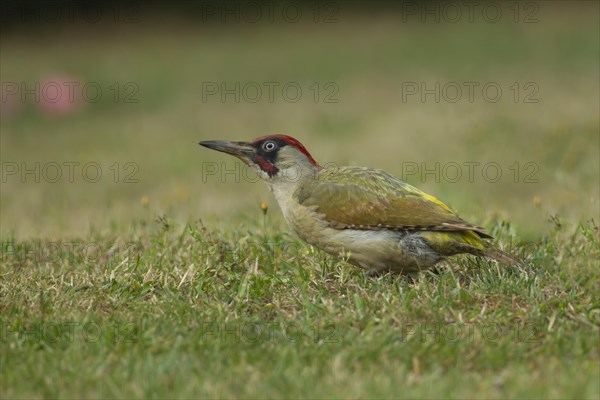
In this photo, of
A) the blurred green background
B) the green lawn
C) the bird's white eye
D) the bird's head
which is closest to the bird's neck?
the bird's head

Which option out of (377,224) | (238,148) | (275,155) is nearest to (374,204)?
(377,224)

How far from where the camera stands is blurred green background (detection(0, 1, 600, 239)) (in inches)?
340

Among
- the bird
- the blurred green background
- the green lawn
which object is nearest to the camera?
the green lawn

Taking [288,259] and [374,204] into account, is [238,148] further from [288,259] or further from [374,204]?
[374,204]

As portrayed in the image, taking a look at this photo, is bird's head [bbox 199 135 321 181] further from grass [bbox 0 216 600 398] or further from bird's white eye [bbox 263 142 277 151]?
Answer: grass [bbox 0 216 600 398]

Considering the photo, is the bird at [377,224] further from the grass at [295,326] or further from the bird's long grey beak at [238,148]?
the bird's long grey beak at [238,148]

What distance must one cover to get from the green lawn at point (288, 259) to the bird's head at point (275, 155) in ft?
1.61

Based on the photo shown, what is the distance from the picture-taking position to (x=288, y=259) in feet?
18.5

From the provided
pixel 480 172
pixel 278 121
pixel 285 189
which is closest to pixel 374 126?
pixel 278 121

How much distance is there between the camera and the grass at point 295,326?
395 cm

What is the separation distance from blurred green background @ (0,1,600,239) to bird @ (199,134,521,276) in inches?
42.2

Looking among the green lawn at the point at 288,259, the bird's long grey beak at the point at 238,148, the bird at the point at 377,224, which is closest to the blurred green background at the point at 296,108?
the green lawn at the point at 288,259

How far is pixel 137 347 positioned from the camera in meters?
4.33

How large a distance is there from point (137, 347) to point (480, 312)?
5.47ft
